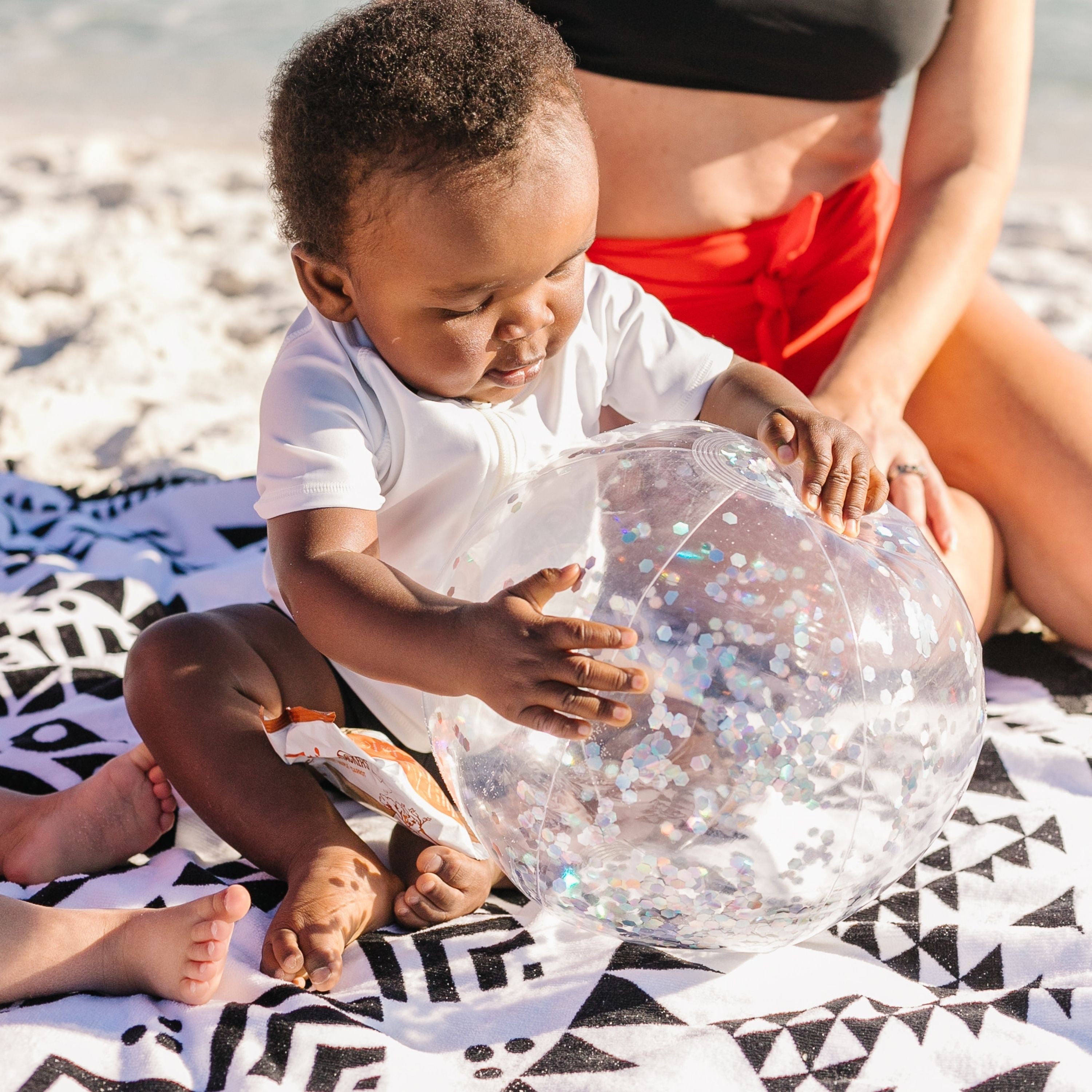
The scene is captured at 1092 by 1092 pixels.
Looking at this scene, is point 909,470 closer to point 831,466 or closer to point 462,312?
point 831,466

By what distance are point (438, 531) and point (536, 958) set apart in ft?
2.10

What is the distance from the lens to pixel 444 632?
54.1 inches

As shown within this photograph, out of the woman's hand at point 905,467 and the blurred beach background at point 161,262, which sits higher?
the woman's hand at point 905,467

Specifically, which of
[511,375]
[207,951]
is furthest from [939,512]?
[207,951]

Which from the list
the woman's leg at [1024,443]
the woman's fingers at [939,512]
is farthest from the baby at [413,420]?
the woman's leg at [1024,443]

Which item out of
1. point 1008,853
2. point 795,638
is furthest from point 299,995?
point 1008,853

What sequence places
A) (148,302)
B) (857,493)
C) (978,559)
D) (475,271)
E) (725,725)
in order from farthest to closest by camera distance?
(148,302) → (978,559) → (857,493) → (475,271) → (725,725)

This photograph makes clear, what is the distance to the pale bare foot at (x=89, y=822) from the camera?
5.98 feet

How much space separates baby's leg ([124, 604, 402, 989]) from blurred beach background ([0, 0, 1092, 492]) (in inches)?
57.7

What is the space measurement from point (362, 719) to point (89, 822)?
457 millimetres

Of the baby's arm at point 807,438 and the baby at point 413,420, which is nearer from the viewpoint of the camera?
the baby at point 413,420

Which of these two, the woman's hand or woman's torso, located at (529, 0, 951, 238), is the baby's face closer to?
the woman's hand

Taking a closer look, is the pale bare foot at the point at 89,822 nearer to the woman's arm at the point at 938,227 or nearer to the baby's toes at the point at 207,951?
the baby's toes at the point at 207,951

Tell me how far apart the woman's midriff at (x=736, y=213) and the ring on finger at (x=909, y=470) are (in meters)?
0.38
